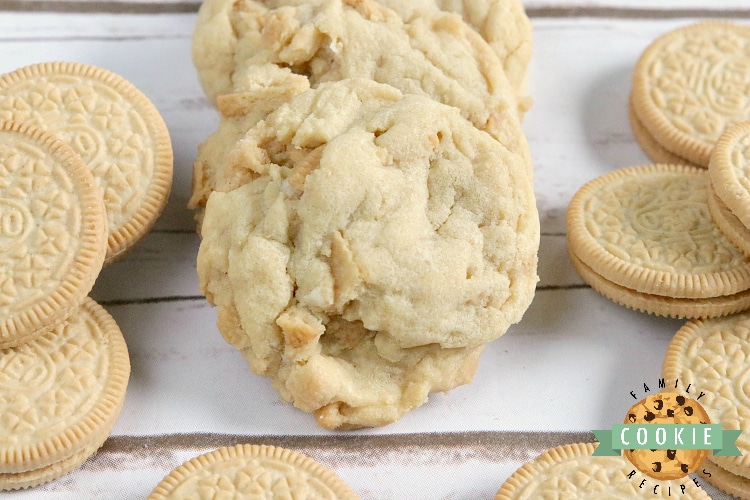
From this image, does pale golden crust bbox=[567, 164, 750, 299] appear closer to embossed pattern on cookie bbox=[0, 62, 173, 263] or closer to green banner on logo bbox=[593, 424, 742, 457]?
green banner on logo bbox=[593, 424, 742, 457]

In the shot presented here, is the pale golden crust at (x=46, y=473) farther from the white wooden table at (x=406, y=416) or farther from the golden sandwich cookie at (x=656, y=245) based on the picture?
the golden sandwich cookie at (x=656, y=245)

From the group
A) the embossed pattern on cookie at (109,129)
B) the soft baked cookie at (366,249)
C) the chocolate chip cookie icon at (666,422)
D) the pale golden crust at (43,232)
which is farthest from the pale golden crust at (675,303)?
the pale golden crust at (43,232)

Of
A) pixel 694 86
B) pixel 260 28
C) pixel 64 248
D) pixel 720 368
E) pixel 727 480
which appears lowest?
pixel 727 480

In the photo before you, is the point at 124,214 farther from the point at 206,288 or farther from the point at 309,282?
the point at 309,282

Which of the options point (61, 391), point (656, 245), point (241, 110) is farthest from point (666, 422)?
point (61, 391)

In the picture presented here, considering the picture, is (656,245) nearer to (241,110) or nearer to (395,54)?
(395,54)

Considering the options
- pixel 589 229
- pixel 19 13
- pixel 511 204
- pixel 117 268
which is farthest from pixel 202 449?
pixel 19 13
